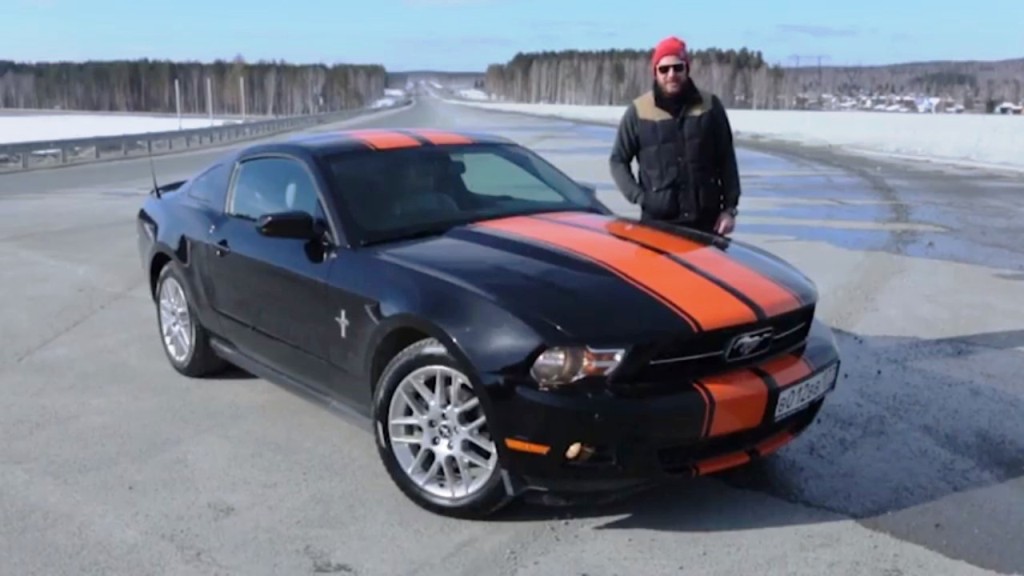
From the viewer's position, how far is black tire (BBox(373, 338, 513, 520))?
3848 millimetres

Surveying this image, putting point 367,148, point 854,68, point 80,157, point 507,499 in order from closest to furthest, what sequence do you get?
point 507,499, point 367,148, point 80,157, point 854,68

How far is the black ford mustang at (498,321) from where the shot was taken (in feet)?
11.8

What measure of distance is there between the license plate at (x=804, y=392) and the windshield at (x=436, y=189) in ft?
5.41

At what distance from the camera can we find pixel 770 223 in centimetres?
1255

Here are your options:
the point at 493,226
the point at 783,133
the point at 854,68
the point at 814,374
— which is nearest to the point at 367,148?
the point at 493,226

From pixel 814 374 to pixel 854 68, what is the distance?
16866cm

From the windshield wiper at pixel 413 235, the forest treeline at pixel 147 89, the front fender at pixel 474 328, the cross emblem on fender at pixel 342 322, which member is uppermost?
the forest treeline at pixel 147 89

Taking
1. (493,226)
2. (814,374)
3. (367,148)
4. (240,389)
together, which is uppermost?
(367,148)

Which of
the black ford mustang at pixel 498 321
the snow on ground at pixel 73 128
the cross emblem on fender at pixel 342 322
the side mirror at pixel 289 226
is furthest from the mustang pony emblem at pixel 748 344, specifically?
the snow on ground at pixel 73 128

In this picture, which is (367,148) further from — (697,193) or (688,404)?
(688,404)

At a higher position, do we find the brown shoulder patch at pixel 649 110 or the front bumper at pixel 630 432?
the brown shoulder patch at pixel 649 110

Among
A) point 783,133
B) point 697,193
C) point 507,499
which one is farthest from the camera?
point 783,133

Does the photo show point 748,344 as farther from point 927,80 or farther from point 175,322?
point 927,80

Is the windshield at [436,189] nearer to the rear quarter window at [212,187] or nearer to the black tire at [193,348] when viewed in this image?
the rear quarter window at [212,187]
